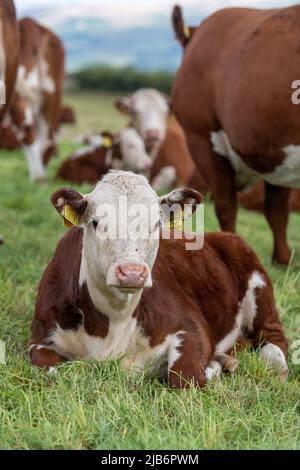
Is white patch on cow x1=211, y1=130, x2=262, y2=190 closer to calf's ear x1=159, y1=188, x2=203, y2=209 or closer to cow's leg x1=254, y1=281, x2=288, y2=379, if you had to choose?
cow's leg x1=254, y1=281, x2=288, y2=379

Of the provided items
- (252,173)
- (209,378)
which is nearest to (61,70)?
(252,173)

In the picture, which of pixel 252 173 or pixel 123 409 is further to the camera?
pixel 252 173

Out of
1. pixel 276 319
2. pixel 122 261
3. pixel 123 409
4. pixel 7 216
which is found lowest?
pixel 7 216

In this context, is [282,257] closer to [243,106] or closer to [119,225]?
[243,106]

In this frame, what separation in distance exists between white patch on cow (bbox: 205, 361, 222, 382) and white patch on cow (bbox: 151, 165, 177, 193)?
747cm

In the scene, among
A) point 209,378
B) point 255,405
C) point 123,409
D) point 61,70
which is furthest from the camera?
point 61,70

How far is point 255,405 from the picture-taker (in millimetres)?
4051

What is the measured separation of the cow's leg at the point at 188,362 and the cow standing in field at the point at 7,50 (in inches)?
119

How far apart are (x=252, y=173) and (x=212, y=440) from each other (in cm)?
379

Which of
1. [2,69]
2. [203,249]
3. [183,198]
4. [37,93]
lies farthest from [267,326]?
[37,93]

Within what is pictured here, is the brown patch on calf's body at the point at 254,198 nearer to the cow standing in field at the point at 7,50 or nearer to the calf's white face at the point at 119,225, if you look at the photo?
the cow standing in field at the point at 7,50

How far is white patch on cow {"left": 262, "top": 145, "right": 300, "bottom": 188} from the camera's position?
243 inches

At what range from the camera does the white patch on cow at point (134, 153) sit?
11844 millimetres

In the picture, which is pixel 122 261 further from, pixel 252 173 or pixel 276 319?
pixel 252 173
